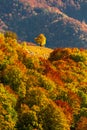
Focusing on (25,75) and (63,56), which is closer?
(25,75)

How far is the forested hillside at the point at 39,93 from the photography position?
255ft

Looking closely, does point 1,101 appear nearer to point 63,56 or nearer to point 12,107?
point 12,107

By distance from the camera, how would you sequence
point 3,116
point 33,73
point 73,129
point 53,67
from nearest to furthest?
point 3,116 < point 73,129 < point 33,73 < point 53,67

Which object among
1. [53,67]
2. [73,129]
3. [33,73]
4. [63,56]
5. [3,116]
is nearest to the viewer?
[3,116]

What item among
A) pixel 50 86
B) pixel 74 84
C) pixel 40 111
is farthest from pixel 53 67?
pixel 40 111

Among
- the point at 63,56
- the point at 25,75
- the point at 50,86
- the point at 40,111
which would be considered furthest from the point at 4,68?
the point at 63,56

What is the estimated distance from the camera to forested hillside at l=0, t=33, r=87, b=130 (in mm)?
77625

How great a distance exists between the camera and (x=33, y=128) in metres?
76.9

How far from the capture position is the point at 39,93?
8275cm

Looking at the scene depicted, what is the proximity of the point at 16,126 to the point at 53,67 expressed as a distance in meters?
33.0

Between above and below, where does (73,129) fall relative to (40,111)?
below

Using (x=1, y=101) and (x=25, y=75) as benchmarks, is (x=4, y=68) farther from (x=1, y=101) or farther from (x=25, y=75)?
(x=1, y=101)

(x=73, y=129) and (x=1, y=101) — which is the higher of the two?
(x=1, y=101)

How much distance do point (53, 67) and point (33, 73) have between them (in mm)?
14426
